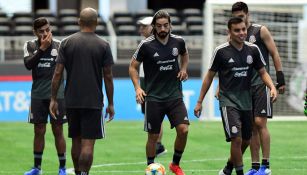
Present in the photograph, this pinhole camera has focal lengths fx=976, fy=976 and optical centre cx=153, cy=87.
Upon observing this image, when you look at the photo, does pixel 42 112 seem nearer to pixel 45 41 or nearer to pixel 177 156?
pixel 45 41

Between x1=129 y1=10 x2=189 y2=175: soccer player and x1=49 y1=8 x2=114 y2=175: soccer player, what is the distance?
48.7 inches

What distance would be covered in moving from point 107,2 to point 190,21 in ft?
10.9

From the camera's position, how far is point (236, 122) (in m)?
12.0

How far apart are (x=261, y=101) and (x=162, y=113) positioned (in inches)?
52.8

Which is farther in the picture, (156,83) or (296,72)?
(296,72)

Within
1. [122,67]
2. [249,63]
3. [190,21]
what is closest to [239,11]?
[249,63]

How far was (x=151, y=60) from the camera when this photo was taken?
41.6ft

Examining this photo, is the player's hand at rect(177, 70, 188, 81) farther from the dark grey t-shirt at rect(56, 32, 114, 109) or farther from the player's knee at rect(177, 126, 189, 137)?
the dark grey t-shirt at rect(56, 32, 114, 109)

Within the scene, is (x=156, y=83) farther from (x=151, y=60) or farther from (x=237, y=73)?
(x=237, y=73)

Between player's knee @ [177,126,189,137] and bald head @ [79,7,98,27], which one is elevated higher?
bald head @ [79,7,98,27]

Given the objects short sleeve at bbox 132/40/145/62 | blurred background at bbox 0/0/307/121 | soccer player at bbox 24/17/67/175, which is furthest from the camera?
blurred background at bbox 0/0/307/121

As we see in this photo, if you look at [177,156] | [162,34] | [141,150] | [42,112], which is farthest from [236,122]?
[141,150]

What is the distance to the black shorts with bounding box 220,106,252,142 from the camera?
39.1ft

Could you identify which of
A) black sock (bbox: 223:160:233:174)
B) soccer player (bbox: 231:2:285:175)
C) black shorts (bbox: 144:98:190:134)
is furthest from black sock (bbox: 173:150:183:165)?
soccer player (bbox: 231:2:285:175)
